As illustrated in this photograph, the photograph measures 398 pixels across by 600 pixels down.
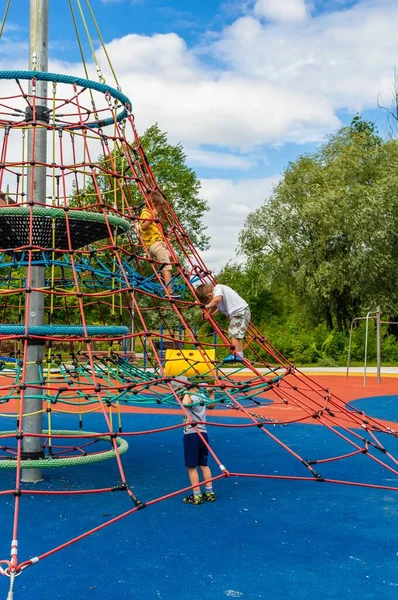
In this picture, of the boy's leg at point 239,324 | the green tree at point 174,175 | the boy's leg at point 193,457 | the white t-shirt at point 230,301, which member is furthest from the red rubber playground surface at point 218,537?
the green tree at point 174,175

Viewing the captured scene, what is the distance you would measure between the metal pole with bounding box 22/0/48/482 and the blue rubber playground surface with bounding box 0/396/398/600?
407mm

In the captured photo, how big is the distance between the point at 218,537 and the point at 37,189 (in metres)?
3.69

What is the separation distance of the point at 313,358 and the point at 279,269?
4.66 m

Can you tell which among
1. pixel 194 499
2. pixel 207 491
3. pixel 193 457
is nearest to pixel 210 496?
pixel 207 491

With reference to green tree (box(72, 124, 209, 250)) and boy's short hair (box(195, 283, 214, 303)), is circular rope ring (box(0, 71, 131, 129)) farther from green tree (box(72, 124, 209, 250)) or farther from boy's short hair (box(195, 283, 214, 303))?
green tree (box(72, 124, 209, 250))

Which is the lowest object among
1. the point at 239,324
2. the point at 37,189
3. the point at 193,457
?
the point at 193,457

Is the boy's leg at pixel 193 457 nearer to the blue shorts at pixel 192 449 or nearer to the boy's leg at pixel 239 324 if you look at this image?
the blue shorts at pixel 192 449

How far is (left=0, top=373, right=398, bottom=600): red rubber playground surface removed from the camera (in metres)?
3.67

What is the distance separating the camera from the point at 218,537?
14.9 feet

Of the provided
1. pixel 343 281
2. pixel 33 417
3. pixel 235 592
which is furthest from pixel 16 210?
pixel 343 281

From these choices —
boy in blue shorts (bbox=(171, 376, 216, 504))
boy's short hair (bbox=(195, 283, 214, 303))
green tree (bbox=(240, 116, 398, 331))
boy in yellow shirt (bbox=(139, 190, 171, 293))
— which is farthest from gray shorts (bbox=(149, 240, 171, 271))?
green tree (bbox=(240, 116, 398, 331))

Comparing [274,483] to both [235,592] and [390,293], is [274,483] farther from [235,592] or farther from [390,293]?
[390,293]

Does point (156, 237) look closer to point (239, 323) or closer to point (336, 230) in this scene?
point (239, 323)

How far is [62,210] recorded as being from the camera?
5770mm
